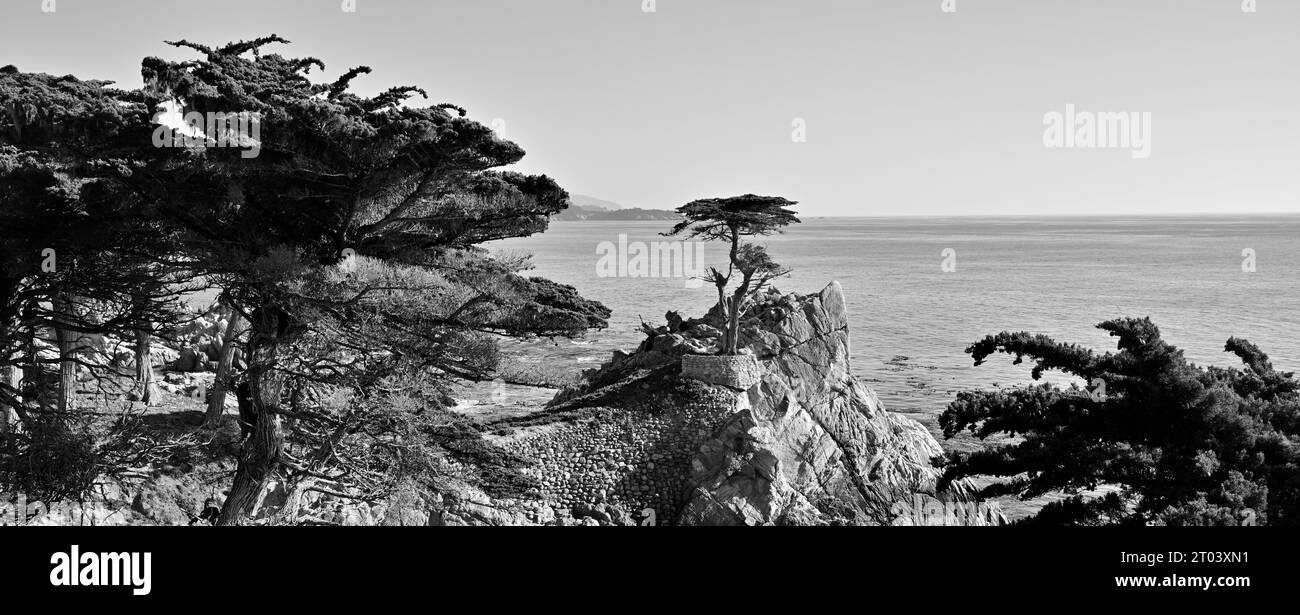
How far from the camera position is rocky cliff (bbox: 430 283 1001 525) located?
1847cm

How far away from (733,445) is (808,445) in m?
2.38

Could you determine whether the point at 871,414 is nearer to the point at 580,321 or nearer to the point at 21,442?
the point at 580,321

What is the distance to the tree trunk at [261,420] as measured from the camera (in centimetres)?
1152

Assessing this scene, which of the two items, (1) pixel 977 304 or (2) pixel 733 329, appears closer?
(2) pixel 733 329

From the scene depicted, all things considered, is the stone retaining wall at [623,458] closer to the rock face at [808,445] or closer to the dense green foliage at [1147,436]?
the rock face at [808,445]

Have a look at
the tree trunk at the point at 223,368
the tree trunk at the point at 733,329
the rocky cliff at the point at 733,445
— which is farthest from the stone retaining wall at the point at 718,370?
the tree trunk at the point at 223,368

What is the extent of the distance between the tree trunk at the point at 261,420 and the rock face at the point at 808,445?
9.09m

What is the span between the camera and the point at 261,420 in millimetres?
11805

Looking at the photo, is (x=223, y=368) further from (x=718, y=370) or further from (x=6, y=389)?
(x=718, y=370)

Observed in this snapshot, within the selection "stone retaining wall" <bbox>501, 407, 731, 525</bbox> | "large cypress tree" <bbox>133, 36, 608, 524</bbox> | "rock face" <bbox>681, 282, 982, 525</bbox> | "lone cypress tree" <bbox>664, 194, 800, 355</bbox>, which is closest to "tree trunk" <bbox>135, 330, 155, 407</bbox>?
"large cypress tree" <bbox>133, 36, 608, 524</bbox>

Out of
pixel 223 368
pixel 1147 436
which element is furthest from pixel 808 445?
pixel 223 368

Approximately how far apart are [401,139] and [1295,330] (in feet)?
Answer: 167
